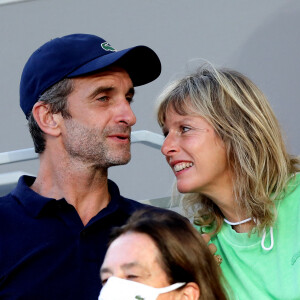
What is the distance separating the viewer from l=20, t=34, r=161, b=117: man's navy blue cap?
329 centimetres

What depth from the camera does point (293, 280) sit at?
2.87 meters

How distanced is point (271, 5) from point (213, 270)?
65.5 inches

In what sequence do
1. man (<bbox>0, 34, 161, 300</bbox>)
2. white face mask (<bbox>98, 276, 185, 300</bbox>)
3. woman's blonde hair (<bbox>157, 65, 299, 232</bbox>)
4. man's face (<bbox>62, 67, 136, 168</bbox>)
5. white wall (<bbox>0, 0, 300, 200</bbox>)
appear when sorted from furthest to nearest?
white wall (<bbox>0, 0, 300, 200</bbox>)
man's face (<bbox>62, 67, 136, 168</bbox>)
woman's blonde hair (<bbox>157, 65, 299, 232</bbox>)
man (<bbox>0, 34, 161, 300</bbox>)
white face mask (<bbox>98, 276, 185, 300</bbox>)

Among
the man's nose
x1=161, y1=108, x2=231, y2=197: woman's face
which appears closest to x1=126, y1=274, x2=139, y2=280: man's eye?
x1=161, y1=108, x2=231, y2=197: woman's face

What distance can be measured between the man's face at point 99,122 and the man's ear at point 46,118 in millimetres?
38

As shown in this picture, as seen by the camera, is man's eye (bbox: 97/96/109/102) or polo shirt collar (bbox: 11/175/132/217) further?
man's eye (bbox: 97/96/109/102)

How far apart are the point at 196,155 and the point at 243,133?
0.21 meters

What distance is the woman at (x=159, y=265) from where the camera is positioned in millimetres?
2373

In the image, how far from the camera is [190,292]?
2400 mm

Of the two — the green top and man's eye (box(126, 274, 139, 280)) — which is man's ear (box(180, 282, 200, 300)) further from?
the green top

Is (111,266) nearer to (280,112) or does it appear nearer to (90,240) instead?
(90,240)

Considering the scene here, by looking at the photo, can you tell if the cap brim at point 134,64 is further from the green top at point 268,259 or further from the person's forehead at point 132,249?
the person's forehead at point 132,249

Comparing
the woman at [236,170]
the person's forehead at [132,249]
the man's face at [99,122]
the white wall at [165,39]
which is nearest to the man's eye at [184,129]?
the woman at [236,170]

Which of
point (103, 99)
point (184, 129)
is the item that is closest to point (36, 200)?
point (103, 99)
